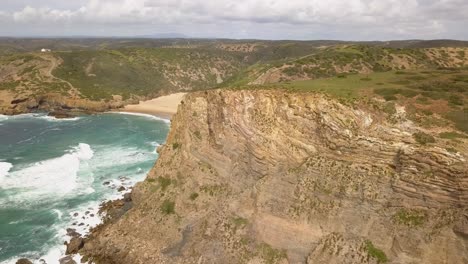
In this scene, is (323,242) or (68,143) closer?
(323,242)

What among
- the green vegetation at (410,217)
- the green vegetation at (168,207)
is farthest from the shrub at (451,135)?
the green vegetation at (168,207)

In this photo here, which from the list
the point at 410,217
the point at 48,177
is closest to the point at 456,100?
the point at 410,217

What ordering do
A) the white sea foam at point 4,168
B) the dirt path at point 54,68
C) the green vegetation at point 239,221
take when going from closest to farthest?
the green vegetation at point 239,221 → the white sea foam at point 4,168 → the dirt path at point 54,68

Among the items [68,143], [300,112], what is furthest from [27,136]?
[300,112]

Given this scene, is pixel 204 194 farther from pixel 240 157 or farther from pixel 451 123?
pixel 451 123

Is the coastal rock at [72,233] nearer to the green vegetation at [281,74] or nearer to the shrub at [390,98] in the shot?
the green vegetation at [281,74]
